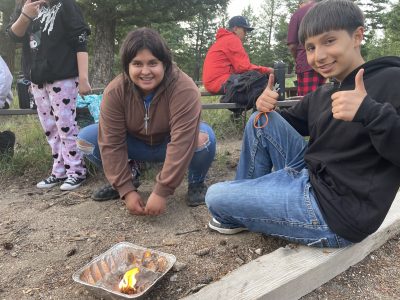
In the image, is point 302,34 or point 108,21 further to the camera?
point 108,21

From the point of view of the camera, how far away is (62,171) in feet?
11.1

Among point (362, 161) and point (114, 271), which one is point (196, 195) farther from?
point (362, 161)

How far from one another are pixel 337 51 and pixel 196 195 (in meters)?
1.43

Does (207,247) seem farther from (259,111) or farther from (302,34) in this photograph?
(302,34)

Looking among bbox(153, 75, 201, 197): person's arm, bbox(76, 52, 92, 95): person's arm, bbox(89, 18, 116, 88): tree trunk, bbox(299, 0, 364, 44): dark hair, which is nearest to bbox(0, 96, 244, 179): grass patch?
bbox(76, 52, 92, 95): person's arm

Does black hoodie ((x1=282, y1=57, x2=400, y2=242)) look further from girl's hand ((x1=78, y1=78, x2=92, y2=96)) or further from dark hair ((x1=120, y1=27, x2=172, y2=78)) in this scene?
girl's hand ((x1=78, y1=78, x2=92, y2=96))

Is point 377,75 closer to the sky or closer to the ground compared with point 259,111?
closer to the sky

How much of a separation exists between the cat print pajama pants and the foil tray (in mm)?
1453

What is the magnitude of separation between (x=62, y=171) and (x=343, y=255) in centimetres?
241

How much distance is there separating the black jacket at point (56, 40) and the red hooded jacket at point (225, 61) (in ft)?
6.48

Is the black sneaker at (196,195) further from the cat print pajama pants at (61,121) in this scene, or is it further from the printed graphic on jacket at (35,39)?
the printed graphic on jacket at (35,39)

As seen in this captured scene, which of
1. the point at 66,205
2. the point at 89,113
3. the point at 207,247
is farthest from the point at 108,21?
the point at 207,247

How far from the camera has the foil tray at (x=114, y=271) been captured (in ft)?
5.47

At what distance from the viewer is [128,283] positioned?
1.69 metres
